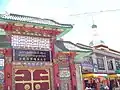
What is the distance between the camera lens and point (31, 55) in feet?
51.7

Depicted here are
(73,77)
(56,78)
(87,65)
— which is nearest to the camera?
(56,78)

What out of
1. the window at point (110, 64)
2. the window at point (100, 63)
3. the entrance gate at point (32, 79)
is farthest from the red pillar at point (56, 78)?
the window at point (110, 64)

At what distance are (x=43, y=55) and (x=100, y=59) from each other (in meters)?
14.7

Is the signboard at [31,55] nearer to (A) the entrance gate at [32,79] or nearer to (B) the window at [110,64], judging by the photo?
(A) the entrance gate at [32,79]

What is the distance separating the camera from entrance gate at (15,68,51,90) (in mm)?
15273

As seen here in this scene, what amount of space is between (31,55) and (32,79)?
1.79m

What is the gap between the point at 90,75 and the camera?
2616 centimetres

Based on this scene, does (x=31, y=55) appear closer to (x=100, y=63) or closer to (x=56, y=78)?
(x=56, y=78)

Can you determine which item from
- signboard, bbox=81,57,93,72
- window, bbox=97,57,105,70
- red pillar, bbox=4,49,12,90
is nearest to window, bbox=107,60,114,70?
window, bbox=97,57,105,70

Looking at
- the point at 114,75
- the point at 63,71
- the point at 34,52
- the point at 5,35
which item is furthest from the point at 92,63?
the point at 5,35

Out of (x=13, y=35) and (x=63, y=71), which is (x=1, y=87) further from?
(x=63, y=71)

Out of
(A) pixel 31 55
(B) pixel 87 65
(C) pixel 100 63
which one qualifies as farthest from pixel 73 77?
(C) pixel 100 63

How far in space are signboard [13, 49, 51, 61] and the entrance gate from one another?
0.84 meters

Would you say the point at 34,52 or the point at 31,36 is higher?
the point at 31,36
